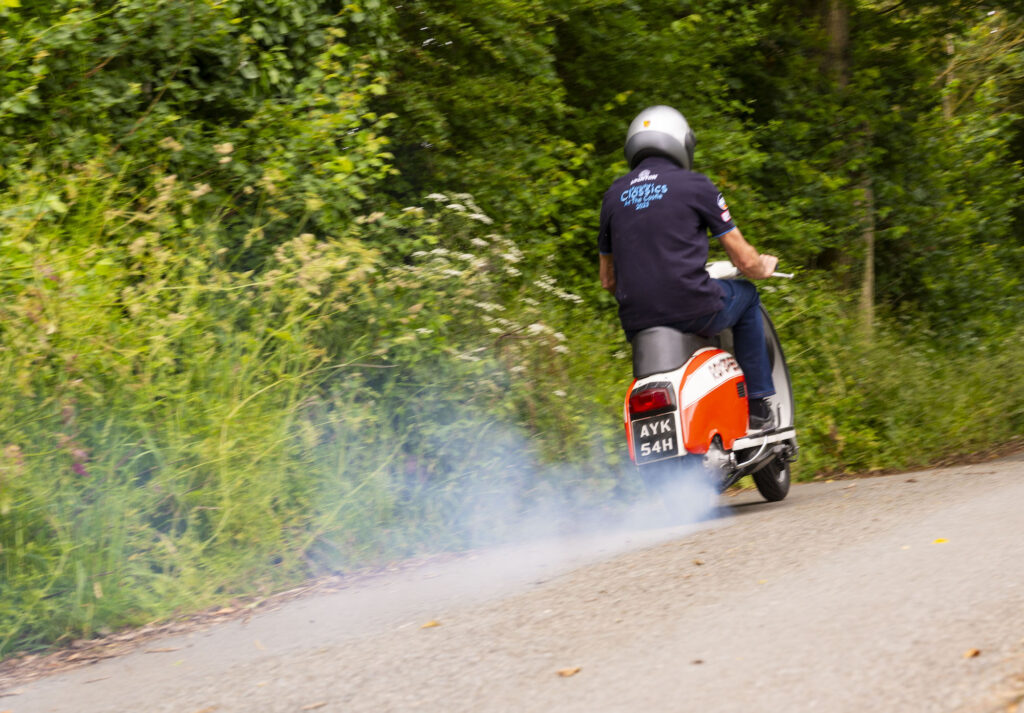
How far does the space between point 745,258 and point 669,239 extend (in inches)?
20.6

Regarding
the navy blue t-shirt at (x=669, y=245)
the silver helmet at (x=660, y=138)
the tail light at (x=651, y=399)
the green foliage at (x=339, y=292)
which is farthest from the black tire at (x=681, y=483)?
the silver helmet at (x=660, y=138)

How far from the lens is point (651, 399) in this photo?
19.9ft

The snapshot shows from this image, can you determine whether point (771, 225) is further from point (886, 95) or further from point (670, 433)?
point (670, 433)

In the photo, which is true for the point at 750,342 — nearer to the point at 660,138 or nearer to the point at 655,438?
the point at 655,438

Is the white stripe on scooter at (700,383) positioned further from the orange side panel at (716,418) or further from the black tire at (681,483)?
the black tire at (681,483)

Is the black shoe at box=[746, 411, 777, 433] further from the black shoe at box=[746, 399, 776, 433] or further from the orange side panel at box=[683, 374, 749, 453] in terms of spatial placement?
the orange side panel at box=[683, 374, 749, 453]

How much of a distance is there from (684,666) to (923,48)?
1183 cm

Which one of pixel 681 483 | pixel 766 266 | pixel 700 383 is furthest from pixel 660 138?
pixel 681 483

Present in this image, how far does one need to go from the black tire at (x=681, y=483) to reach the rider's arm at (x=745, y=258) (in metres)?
1.16

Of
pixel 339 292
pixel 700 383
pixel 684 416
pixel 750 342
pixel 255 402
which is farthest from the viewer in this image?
pixel 339 292

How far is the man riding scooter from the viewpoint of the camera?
20.4 feet

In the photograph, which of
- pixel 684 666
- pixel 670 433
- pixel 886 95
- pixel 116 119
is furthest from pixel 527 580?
pixel 886 95

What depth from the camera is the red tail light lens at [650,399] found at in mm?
6023

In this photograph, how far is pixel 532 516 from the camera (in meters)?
7.20
